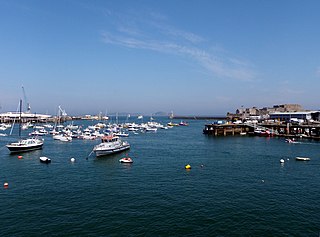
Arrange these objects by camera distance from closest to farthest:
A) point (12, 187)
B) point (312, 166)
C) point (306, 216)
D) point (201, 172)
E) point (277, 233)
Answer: point (277, 233) → point (306, 216) → point (12, 187) → point (201, 172) → point (312, 166)

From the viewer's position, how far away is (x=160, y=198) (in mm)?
38188

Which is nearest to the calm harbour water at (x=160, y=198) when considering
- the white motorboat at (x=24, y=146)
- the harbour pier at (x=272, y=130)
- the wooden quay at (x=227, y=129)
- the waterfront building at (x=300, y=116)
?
the white motorboat at (x=24, y=146)

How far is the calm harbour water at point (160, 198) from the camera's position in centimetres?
2920

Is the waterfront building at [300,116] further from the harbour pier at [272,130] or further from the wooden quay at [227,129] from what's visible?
the wooden quay at [227,129]

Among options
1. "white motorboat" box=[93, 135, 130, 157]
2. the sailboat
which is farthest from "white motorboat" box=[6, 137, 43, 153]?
"white motorboat" box=[93, 135, 130, 157]

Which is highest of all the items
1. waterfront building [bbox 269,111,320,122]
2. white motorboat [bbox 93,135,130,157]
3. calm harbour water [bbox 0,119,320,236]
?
waterfront building [bbox 269,111,320,122]

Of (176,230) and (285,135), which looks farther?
(285,135)

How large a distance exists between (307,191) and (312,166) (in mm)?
20807

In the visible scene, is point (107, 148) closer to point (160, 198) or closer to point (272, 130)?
point (160, 198)

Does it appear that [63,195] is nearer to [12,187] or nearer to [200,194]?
[12,187]

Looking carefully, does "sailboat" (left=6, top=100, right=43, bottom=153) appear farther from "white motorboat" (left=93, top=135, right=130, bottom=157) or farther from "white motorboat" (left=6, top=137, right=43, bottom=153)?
"white motorboat" (left=93, top=135, right=130, bottom=157)

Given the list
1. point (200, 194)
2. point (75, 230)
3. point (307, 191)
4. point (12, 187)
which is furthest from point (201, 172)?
point (12, 187)

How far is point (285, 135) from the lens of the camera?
401 ft

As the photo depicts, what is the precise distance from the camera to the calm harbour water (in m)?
29.2
